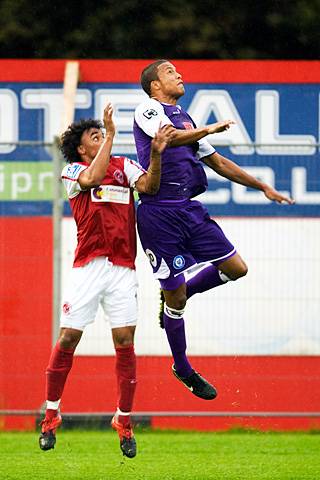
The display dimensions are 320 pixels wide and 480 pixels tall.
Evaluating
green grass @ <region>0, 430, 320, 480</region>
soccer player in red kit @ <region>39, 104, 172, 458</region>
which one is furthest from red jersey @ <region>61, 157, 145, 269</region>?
green grass @ <region>0, 430, 320, 480</region>

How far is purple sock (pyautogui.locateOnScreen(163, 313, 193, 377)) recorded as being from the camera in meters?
11.2

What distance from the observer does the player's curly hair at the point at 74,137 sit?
36.3 feet

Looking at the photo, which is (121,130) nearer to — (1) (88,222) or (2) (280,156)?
(2) (280,156)

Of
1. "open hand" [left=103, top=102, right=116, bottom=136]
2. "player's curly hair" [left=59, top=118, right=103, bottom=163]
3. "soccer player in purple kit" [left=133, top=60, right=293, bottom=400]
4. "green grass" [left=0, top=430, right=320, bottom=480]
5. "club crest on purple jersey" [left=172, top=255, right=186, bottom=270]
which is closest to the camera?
"open hand" [left=103, top=102, right=116, bottom=136]

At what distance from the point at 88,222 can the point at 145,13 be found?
30.2 feet

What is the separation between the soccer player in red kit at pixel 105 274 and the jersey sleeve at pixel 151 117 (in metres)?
0.30

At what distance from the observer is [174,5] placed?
1986 centimetres

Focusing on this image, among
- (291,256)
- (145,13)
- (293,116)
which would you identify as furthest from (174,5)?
(291,256)

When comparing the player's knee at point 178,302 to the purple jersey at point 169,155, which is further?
the player's knee at point 178,302

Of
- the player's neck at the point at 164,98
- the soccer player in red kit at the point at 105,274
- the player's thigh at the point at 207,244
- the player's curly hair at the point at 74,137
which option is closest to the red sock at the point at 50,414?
the soccer player in red kit at the point at 105,274

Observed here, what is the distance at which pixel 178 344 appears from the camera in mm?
11227

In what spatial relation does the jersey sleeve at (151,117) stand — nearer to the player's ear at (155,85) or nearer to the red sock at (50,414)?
the player's ear at (155,85)

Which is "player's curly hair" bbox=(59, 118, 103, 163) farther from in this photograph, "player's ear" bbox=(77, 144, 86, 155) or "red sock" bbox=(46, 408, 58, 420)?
"red sock" bbox=(46, 408, 58, 420)

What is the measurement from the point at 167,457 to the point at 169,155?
2852mm
